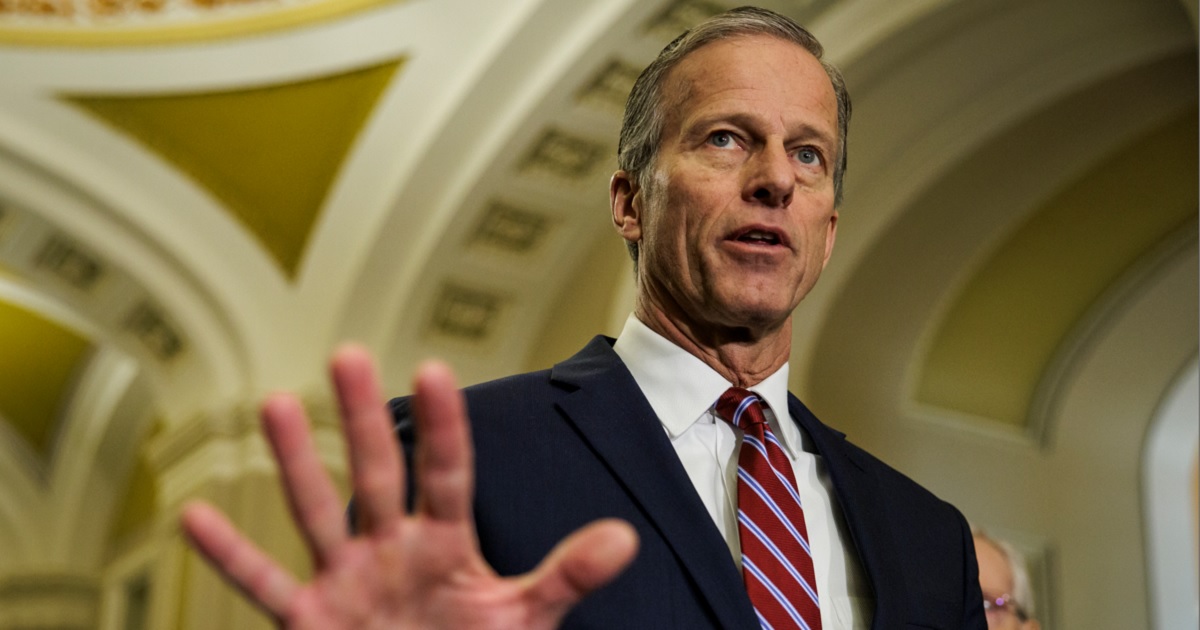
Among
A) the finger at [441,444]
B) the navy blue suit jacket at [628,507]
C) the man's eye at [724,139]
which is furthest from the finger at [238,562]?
the man's eye at [724,139]

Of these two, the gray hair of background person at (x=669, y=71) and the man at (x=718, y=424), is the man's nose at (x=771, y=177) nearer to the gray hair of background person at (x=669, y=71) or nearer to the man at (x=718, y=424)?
the man at (x=718, y=424)

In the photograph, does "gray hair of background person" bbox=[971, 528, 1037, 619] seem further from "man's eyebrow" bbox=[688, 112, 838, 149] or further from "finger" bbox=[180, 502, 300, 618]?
"finger" bbox=[180, 502, 300, 618]

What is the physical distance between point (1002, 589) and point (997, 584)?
0.03m

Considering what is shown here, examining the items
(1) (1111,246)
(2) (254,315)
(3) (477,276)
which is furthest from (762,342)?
(2) (254,315)

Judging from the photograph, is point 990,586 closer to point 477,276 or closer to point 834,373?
point 834,373

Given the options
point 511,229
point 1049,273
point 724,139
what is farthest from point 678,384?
point 511,229

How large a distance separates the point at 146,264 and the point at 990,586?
5.35 metres

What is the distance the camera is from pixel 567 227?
7.79 metres

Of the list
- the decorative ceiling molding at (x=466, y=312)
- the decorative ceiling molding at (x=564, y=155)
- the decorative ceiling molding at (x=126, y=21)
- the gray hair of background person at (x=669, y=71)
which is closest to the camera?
the gray hair of background person at (x=669, y=71)

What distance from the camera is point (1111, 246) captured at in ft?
20.4

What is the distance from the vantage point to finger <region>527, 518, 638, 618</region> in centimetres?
101

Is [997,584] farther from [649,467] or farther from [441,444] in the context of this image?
[441,444]

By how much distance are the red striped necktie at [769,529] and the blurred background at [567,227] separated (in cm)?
393

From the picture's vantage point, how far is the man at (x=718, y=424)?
1.53 meters
